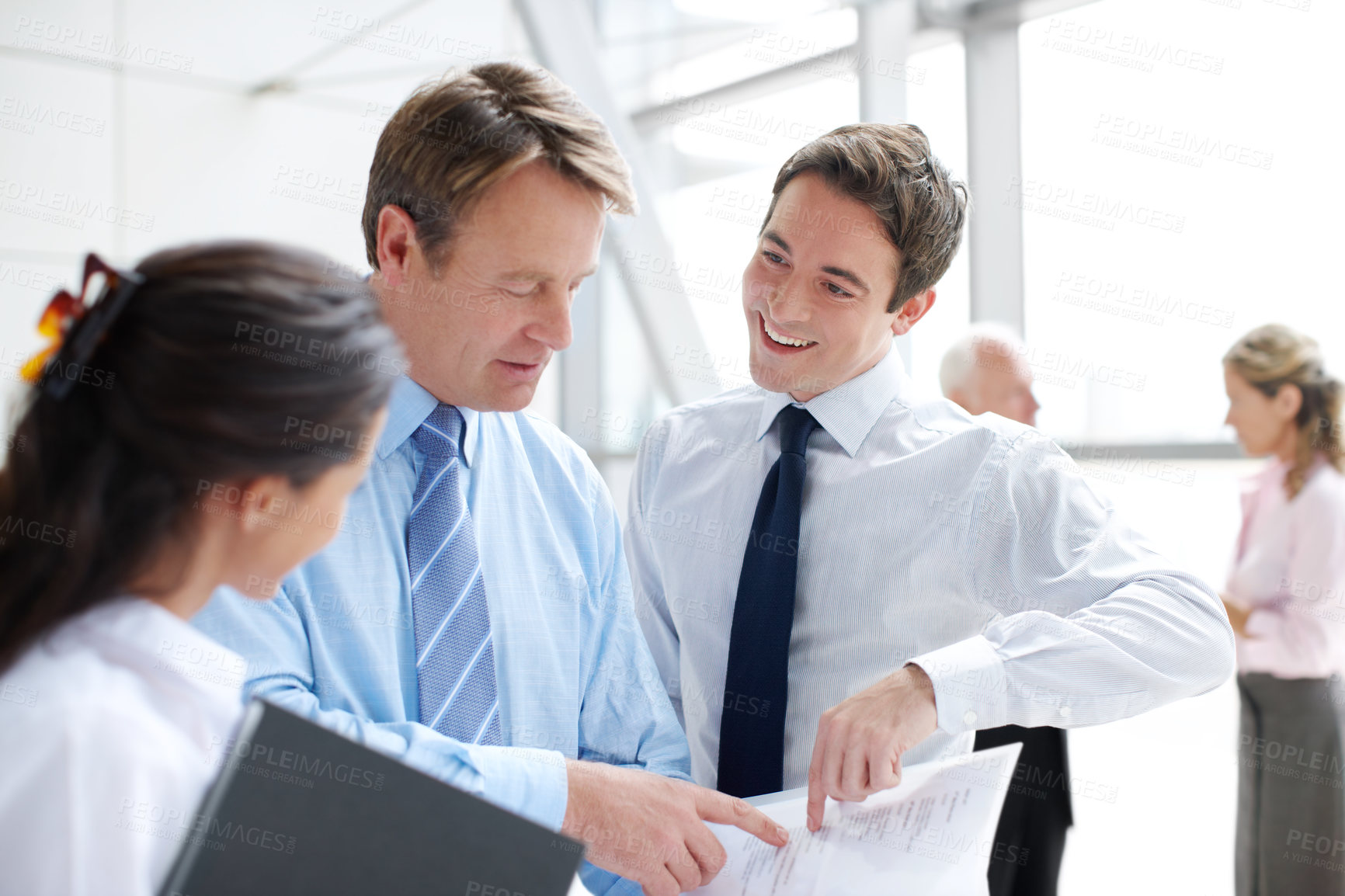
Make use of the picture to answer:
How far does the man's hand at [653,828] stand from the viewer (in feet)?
3.51

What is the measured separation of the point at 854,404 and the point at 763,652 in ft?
1.48

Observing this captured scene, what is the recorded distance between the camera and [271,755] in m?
0.60

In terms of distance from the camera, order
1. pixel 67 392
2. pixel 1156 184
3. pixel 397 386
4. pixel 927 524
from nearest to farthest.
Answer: pixel 67 392 < pixel 397 386 < pixel 927 524 < pixel 1156 184

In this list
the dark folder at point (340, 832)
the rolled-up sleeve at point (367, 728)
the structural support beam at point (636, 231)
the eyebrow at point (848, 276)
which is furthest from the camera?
the structural support beam at point (636, 231)

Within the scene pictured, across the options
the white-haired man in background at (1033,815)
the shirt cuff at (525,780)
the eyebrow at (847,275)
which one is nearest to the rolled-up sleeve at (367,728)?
the shirt cuff at (525,780)

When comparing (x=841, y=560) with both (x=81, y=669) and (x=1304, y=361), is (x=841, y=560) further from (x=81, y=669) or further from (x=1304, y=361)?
(x=1304, y=361)

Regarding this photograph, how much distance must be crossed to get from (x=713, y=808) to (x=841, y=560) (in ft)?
1.84

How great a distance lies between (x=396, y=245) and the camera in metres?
1.27

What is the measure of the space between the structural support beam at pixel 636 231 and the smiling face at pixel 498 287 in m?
3.09

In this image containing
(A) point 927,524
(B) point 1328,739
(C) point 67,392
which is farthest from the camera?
(B) point 1328,739

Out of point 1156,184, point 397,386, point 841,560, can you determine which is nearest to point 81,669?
Answer: point 397,386

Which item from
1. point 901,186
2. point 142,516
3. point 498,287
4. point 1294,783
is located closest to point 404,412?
point 498,287

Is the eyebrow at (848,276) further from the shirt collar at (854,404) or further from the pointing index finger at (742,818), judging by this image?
the pointing index finger at (742,818)

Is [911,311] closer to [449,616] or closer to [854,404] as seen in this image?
[854,404]
